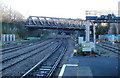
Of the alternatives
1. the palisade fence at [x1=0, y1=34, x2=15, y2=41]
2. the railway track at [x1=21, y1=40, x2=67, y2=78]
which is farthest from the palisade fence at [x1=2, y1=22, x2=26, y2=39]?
the railway track at [x1=21, y1=40, x2=67, y2=78]

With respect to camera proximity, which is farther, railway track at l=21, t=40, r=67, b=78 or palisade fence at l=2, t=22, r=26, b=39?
palisade fence at l=2, t=22, r=26, b=39

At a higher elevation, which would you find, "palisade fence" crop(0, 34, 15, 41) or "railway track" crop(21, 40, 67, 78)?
"palisade fence" crop(0, 34, 15, 41)

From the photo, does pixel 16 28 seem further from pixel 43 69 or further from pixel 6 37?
pixel 43 69

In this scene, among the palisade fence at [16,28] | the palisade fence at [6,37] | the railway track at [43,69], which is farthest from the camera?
the palisade fence at [16,28]

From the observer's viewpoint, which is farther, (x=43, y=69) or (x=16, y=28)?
(x=16, y=28)

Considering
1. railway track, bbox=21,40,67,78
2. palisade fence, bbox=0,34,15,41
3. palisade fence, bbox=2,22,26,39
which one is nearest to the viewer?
railway track, bbox=21,40,67,78

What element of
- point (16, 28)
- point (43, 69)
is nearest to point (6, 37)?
point (16, 28)

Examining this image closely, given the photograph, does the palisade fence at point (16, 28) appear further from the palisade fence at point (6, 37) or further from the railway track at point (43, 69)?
the railway track at point (43, 69)

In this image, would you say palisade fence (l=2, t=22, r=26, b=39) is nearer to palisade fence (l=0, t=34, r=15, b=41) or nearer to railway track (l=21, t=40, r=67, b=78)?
palisade fence (l=0, t=34, r=15, b=41)

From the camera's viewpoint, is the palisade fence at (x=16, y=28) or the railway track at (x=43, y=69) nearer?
the railway track at (x=43, y=69)

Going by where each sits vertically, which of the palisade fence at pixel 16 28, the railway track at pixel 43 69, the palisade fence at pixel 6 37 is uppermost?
the palisade fence at pixel 16 28

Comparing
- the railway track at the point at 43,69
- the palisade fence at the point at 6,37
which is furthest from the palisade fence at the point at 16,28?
the railway track at the point at 43,69

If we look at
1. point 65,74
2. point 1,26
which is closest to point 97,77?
point 65,74

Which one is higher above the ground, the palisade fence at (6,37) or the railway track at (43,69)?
the palisade fence at (6,37)
